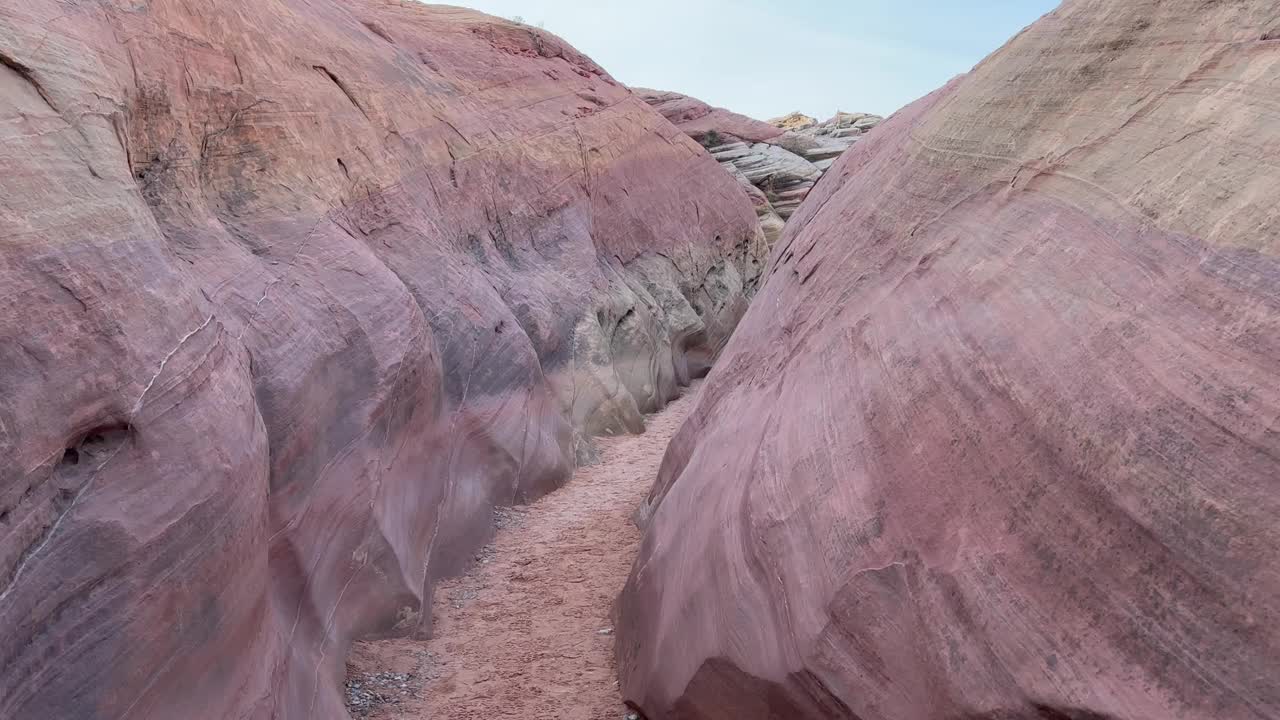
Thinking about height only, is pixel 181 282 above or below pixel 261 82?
below

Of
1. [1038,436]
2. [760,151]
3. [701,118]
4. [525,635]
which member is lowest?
[525,635]

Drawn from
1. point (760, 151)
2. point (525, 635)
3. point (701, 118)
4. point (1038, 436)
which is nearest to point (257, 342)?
point (525, 635)

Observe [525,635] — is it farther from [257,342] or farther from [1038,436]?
[1038,436]

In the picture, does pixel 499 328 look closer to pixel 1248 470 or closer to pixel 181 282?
pixel 181 282

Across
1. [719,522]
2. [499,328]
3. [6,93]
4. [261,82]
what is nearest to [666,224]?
[499,328]

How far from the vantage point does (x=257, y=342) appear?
4215 millimetres

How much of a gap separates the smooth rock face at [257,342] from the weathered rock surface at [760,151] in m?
10.8

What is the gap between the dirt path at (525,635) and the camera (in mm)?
4574

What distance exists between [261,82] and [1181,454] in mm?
5265

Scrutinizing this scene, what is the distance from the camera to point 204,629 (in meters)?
3.15

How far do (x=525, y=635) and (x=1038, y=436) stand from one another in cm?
345

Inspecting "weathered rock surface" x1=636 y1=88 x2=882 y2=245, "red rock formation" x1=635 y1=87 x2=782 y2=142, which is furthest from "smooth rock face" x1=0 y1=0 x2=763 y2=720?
"red rock formation" x1=635 y1=87 x2=782 y2=142

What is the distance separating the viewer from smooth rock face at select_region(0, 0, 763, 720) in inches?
111

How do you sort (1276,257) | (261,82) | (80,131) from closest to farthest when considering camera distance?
(1276,257), (80,131), (261,82)
